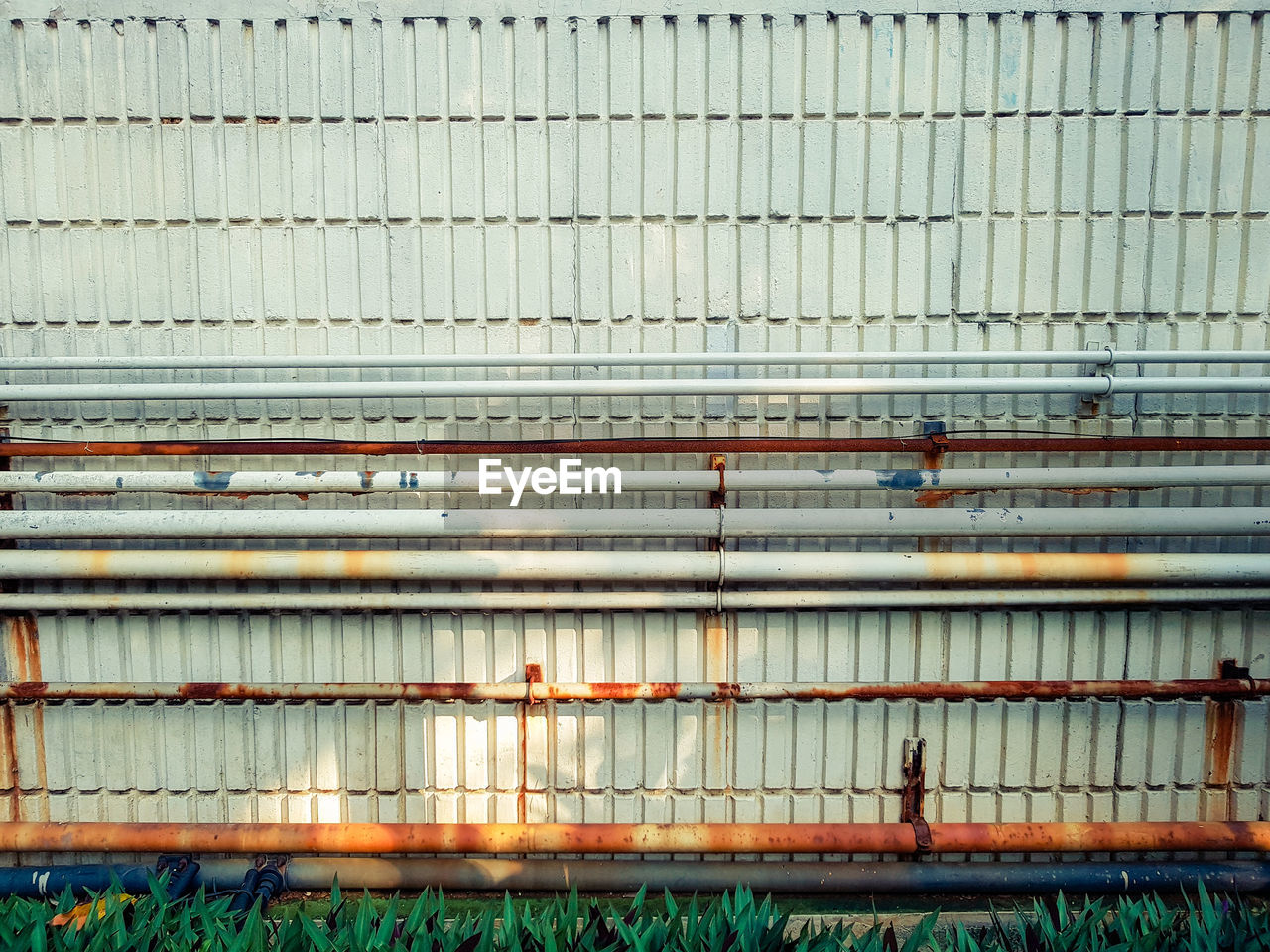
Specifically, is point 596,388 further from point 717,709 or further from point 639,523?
point 717,709

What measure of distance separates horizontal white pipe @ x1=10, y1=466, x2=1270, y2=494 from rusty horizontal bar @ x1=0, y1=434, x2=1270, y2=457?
8cm

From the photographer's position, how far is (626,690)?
2312mm

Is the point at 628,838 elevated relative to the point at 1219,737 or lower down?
lower down

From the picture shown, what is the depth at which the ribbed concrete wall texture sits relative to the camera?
7.28ft

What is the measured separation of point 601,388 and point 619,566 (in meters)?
0.60

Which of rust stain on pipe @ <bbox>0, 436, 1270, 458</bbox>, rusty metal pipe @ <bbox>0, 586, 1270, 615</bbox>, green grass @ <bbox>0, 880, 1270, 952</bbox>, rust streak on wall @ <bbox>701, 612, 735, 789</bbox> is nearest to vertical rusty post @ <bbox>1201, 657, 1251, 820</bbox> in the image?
rusty metal pipe @ <bbox>0, 586, 1270, 615</bbox>

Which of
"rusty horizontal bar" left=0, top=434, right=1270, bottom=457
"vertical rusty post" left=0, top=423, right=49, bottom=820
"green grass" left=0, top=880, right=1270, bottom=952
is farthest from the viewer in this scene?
"vertical rusty post" left=0, top=423, right=49, bottom=820

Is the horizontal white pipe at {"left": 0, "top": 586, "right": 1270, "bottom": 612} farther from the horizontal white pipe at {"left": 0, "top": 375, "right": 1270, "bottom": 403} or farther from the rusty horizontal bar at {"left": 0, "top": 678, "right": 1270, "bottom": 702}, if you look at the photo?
the horizontal white pipe at {"left": 0, "top": 375, "right": 1270, "bottom": 403}

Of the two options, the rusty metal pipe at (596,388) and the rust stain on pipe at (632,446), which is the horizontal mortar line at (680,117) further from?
the rust stain on pipe at (632,446)

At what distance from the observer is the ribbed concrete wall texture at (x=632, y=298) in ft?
7.28

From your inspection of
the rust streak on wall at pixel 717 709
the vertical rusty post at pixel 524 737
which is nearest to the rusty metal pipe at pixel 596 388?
the rust streak on wall at pixel 717 709

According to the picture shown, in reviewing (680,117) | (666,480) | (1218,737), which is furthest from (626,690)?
(1218,737)

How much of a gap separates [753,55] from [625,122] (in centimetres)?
48

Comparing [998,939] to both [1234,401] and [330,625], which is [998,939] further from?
[330,625]
